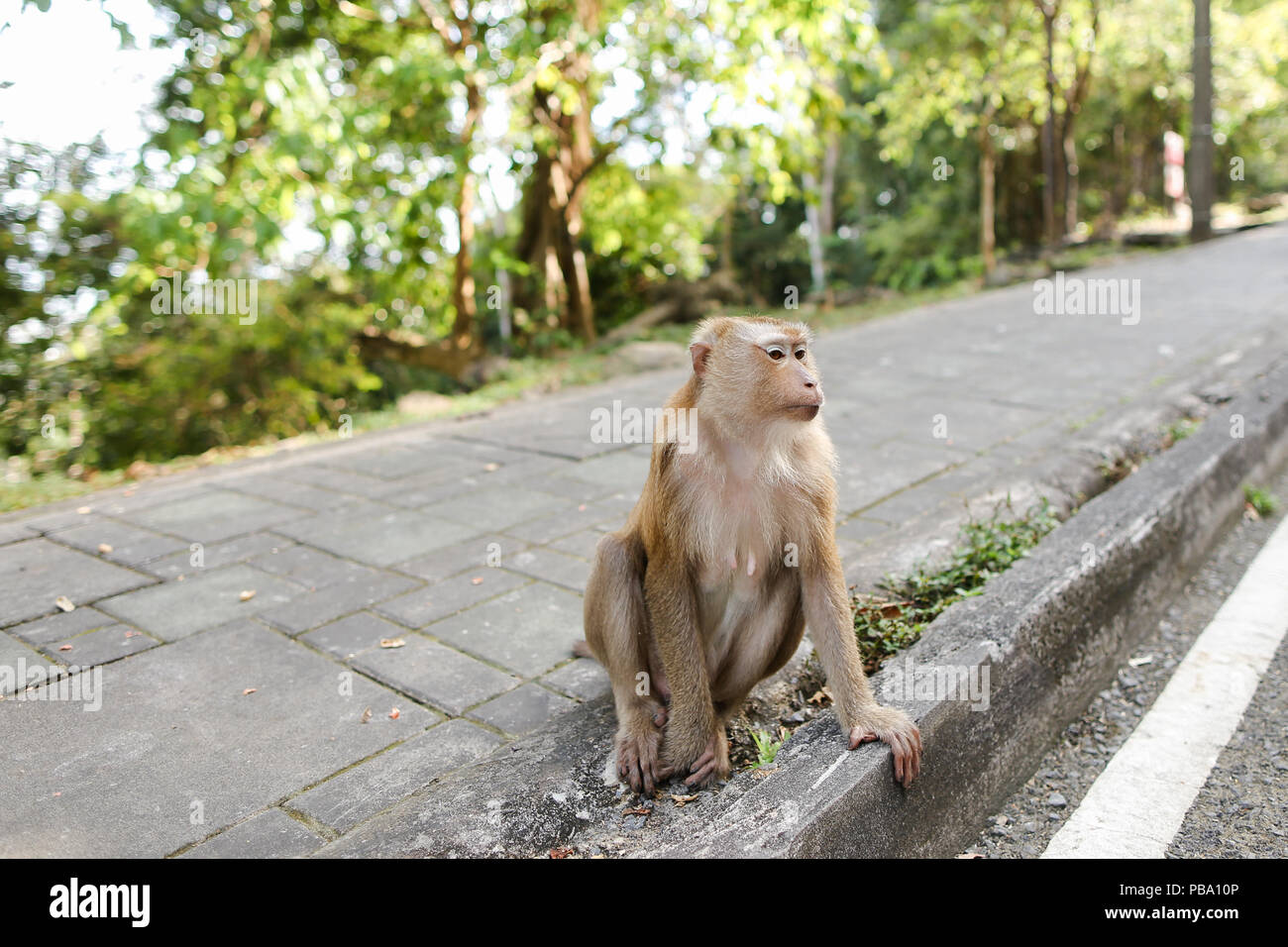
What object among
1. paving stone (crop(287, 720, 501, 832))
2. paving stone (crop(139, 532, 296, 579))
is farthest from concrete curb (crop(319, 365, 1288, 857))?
paving stone (crop(139, 532, 296, 579))

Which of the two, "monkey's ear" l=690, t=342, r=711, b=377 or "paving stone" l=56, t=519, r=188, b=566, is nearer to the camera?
"monkey's ear" l=690, t=342, r=711, b=377

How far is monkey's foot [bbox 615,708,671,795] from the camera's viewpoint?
249cm

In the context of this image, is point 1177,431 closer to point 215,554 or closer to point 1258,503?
point 1258,503

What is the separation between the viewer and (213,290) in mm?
9609

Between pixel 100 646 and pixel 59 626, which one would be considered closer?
pixel 100 646

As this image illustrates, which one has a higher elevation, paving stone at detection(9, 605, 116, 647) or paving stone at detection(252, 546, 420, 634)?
paving stone at detection(252, 546, 420, 634)

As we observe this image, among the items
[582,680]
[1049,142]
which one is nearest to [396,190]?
[582,680]

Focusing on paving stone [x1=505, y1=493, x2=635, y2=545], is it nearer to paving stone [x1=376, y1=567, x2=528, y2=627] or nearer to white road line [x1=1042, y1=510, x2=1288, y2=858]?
paving stone [x1=376, y1=567, x2=528, y2=627]

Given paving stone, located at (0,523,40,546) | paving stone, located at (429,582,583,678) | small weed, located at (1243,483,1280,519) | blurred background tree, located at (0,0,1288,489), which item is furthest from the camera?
blurred background tree, located at (0,0,1288,489)

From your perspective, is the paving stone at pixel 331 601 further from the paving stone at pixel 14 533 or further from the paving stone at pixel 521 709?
the paving stone at pixel 14 533

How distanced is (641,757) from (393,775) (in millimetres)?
684

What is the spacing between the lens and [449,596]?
3895mm

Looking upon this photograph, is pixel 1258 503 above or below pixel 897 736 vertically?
above

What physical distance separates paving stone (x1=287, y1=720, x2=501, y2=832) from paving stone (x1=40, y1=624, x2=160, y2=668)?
1.30m
